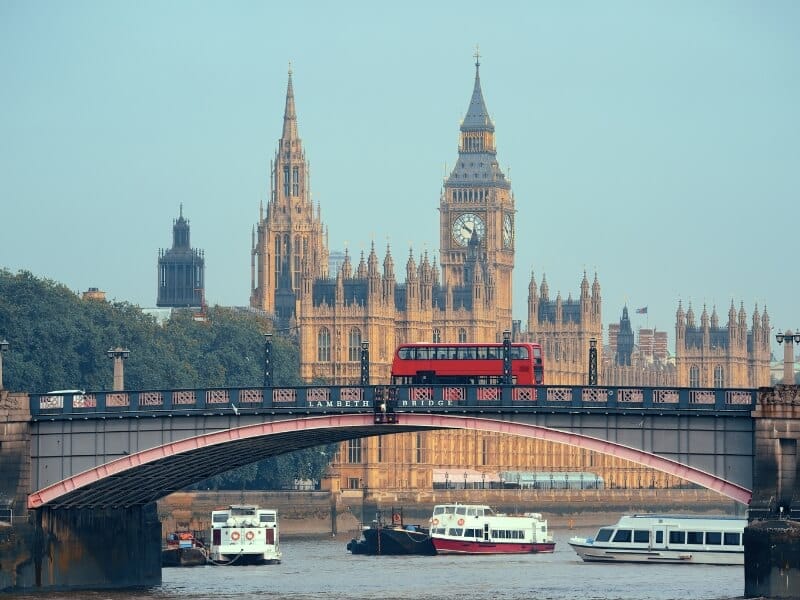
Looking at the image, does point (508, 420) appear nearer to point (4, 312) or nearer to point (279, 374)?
point (4, 312)

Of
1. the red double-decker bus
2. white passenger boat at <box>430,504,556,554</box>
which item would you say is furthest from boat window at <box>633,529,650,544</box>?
white passenger boat at <box>430,504,556,554</box>

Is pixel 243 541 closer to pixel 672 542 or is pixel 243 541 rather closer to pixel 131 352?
pixel 672 542

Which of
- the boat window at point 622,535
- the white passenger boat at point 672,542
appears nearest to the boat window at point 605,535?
the white passenger boat at point 672,542

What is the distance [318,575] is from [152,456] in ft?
74.3

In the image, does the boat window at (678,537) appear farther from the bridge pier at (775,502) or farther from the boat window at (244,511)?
the bridge pier at (775,502)

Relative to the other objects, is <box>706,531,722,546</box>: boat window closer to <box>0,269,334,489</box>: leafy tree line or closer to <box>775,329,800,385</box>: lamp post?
<box>775,329,800,385</box>: lamp post

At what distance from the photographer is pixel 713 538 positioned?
401ft

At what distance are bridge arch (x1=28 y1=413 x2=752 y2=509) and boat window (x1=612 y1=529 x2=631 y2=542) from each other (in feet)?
88.6

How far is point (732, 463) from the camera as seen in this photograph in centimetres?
8812

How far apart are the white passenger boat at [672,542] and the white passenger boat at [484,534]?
11.6 metres

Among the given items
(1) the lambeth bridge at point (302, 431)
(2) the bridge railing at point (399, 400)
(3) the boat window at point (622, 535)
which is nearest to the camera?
(1) the lambeth bridge at point (302, 431)

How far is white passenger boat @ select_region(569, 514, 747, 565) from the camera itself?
122m

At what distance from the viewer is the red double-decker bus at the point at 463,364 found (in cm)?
11450

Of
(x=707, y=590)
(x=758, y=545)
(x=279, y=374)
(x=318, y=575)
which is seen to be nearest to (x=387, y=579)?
(x=318, y=575)
